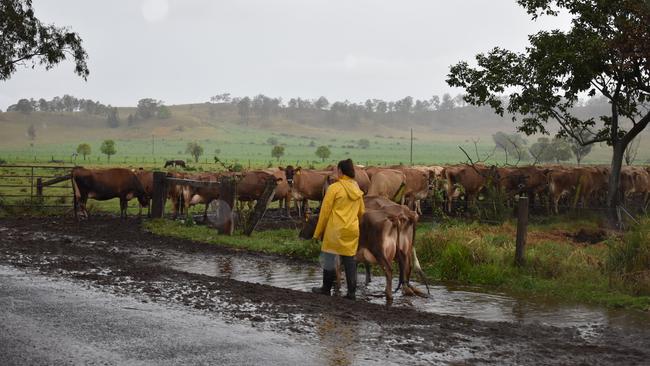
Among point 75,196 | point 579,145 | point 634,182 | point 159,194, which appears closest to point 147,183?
point 75,196

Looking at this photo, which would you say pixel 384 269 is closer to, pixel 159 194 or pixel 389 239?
pixel 389 239

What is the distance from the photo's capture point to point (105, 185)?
71.6 feet

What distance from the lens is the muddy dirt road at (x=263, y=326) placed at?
6.95m

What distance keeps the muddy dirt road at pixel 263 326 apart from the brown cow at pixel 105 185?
9278 millimetres

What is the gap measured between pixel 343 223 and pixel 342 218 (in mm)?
73

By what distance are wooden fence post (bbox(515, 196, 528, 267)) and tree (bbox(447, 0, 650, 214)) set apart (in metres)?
7.15

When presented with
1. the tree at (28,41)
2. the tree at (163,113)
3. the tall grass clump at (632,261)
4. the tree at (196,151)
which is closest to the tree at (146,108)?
the tree at (163,113)

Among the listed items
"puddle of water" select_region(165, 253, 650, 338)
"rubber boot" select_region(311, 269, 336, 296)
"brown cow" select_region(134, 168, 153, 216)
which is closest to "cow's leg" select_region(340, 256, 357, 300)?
"rubber boot" select_region(311, 269, 336, 296)

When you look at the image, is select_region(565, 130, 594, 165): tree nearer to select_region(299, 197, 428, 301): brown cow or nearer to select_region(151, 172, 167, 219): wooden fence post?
select_region(299, 197, 428, 301): brown cow

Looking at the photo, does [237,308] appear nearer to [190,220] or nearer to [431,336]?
[431,336]

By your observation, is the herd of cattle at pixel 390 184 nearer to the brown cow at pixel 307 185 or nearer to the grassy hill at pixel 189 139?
the brown cow at pixel 307 185

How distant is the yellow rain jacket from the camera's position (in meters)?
9.83

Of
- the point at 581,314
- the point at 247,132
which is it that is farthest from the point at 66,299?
the point at 247,132

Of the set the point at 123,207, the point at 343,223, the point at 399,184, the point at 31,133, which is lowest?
the point at 123,207
